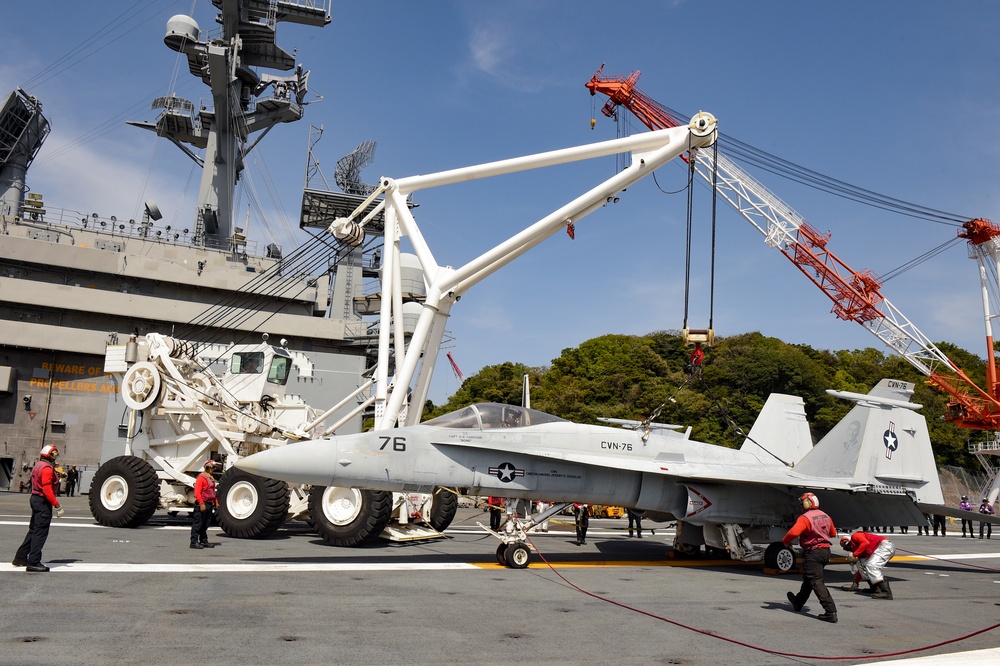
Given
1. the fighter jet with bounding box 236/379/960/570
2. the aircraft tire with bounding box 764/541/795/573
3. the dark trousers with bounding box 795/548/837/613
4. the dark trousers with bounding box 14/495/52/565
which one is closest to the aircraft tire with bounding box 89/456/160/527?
the fighter jet with bounding box 236/379/960/570

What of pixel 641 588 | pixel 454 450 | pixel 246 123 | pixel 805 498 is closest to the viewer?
pixel 805 498

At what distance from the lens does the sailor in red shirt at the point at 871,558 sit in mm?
10055

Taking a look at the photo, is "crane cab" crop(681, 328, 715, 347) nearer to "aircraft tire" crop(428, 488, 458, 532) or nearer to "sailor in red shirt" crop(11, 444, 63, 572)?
"aircraft tire" crop(428, 488, 458, 532)

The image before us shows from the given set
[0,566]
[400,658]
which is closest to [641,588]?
[400,658]

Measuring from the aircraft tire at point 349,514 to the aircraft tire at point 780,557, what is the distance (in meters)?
7.38

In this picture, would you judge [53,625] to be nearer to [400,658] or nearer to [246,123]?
[400,658]

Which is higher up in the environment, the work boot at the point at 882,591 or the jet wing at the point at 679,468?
the jet wing at the point at 679,468

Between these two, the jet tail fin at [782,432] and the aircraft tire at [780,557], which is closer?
the aircraft tire at [780,557]

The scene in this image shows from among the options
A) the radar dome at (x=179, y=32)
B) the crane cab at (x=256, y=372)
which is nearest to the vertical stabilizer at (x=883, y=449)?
the crane cab at (x=256, y=372)

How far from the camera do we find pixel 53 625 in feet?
19.1

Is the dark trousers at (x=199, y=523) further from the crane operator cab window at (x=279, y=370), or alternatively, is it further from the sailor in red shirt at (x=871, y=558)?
the sailor in red shirt at (x=871, y=558)

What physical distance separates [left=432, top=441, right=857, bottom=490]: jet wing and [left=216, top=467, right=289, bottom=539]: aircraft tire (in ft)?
15.2

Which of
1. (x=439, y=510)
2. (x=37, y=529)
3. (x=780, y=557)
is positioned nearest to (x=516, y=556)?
(x=780, y=557)

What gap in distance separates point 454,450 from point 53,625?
6.24 meters
